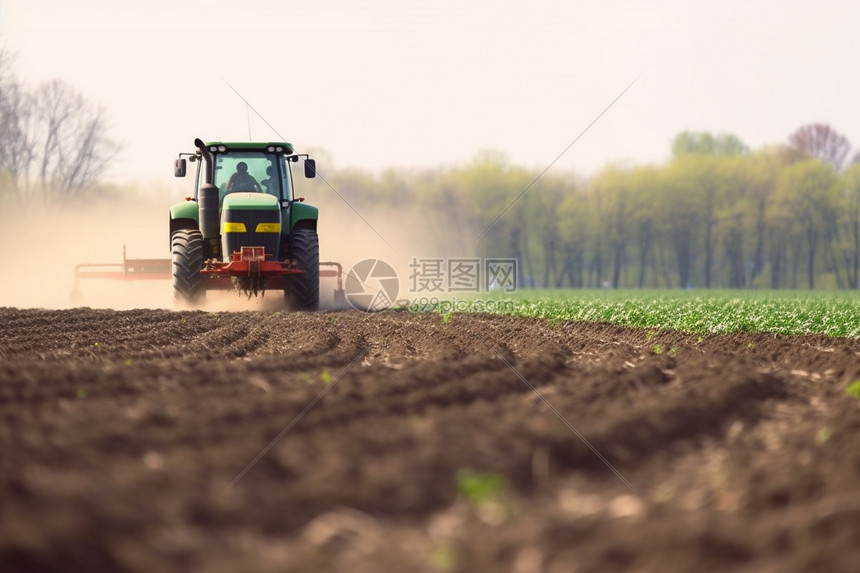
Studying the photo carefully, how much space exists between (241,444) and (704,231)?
74192 millimetres

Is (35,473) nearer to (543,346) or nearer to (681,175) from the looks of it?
(543,346)

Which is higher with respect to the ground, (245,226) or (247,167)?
(247,167)

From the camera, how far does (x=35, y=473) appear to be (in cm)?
560

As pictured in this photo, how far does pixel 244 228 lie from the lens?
21.0 m

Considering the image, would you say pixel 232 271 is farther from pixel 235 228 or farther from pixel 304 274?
pixel 304 274

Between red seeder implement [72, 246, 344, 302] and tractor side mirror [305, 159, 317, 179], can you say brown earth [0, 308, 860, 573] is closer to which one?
tractor side mirror [305, 159, 317, 179]

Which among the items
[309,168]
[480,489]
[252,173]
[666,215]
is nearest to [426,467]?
[480,489]

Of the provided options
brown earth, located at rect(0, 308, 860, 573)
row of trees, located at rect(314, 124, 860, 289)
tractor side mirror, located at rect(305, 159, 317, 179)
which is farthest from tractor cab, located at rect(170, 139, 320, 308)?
row of trees, located at rect(314, 124, 860, 289)

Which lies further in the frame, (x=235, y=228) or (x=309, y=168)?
(x=235, y=228)

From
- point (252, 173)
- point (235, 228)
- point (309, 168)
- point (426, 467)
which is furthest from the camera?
point (252, 173)

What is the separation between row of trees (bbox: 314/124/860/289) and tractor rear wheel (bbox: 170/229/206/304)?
1939 inches

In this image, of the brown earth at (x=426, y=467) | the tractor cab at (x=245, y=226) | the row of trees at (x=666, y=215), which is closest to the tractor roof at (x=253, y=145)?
the tractor cab at (x=245, y=226)

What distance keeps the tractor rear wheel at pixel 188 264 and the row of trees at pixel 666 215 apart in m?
49.3

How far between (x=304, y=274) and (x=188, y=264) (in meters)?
2.54
